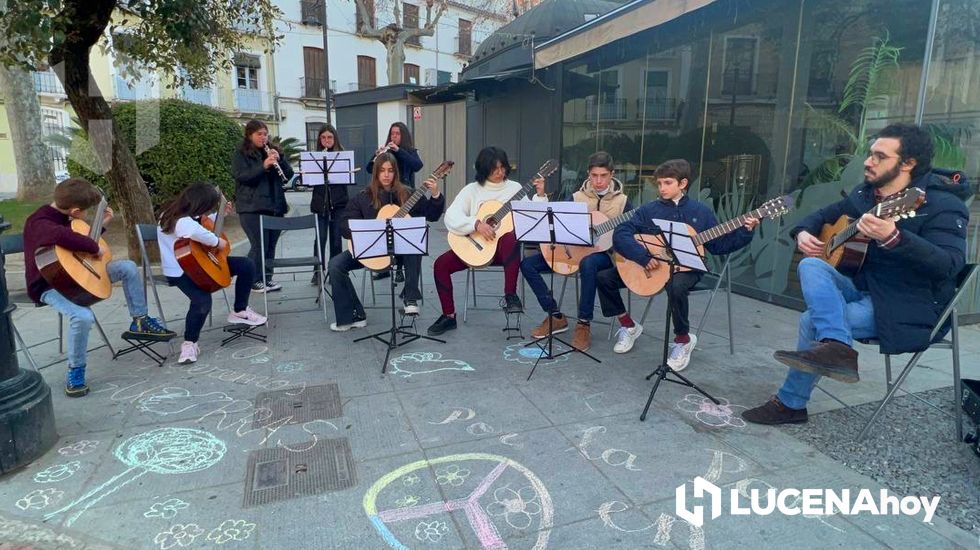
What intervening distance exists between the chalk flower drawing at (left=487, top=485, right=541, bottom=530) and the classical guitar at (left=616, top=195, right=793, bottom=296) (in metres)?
1.86

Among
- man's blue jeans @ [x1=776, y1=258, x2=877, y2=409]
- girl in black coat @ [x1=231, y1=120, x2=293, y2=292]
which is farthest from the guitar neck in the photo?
girl in black coat @ [x1=231, y1=120, x2=293, y2=292]

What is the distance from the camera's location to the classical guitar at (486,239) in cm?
482

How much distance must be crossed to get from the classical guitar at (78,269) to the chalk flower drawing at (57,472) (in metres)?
1.29

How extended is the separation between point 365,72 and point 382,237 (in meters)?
30.2

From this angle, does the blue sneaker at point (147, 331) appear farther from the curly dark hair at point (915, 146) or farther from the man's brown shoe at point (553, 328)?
the curly dark hair at point (915, 146)

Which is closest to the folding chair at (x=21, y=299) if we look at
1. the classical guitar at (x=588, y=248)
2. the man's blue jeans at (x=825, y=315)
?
the classical guitar at (x=588, y=248)

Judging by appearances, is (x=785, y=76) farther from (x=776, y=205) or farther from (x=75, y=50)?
(x=75, y=50)

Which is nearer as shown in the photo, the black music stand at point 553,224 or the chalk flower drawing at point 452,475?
the chalk flower drawing at point 452,475

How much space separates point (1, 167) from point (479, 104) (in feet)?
77.2

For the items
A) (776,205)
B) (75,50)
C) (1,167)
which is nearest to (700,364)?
(776,205)

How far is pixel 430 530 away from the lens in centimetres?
226

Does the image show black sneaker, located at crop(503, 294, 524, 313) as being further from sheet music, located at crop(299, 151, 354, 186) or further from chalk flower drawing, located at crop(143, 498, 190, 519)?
chalk flower drawing, located at crop(143, 498, 190, 519)

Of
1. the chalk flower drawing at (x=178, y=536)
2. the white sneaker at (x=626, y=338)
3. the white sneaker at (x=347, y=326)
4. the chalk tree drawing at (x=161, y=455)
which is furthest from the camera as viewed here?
the white sneaker at (x=347, y=326)

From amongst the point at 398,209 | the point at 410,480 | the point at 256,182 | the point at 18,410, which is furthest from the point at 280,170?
the point at 410,480
